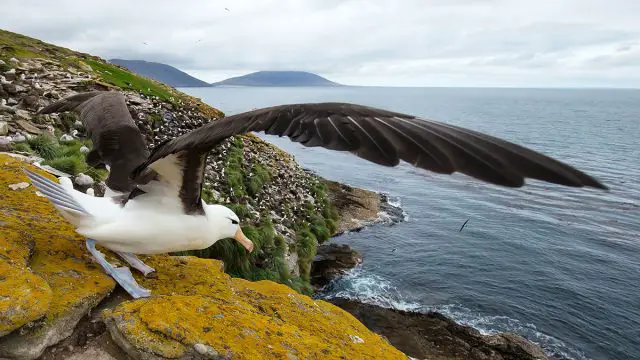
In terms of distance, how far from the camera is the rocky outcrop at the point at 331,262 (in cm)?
1795

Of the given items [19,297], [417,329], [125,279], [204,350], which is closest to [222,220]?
[125,279]

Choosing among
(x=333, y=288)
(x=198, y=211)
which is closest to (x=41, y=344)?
(x=198, y=211)

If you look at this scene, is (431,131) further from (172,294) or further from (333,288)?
(333,288)

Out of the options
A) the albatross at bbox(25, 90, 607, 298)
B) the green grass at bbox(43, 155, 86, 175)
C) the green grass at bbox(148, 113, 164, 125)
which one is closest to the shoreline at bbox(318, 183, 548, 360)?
the green grass at bbox(148, 113, 164, 125)

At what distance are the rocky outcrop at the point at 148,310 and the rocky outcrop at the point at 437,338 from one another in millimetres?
9233

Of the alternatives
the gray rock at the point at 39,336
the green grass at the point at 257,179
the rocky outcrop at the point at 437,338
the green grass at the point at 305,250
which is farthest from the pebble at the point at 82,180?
the green grass at the point at 305,250

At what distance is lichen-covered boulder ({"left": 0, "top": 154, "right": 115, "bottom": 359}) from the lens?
321cm

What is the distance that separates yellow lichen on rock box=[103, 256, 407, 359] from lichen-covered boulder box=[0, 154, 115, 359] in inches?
13.9

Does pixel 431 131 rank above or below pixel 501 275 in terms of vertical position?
above

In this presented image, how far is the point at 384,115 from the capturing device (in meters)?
3.12

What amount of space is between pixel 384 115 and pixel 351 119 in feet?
0.74

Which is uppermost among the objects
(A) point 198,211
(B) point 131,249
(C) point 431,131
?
(C) point 431,131

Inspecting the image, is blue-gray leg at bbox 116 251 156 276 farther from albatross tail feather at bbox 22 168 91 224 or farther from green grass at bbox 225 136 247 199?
green grass at bbox 225 136 247 199

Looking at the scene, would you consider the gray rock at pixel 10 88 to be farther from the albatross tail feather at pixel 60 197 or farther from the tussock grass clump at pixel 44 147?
the albatross tail feather at pixel 60 197
